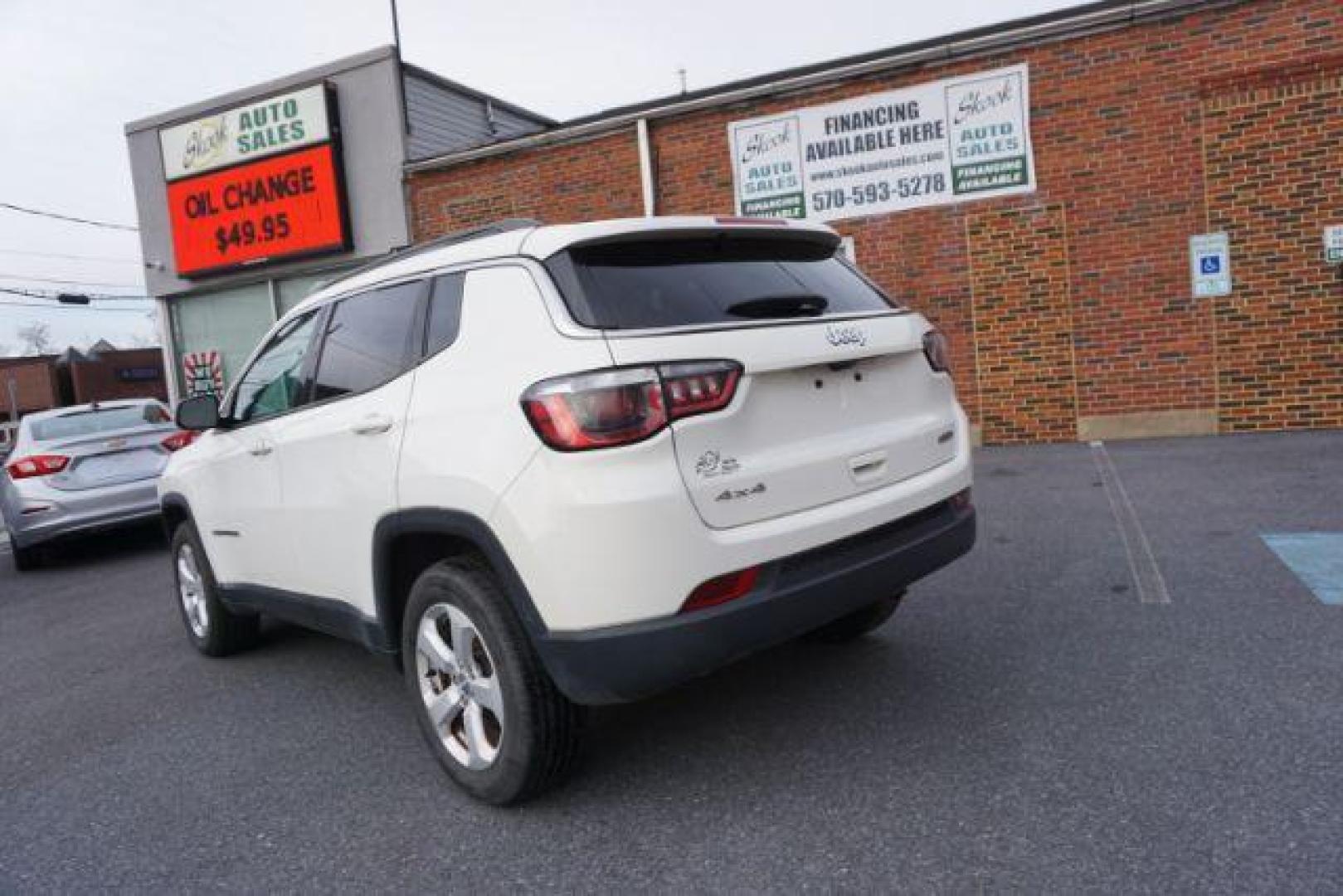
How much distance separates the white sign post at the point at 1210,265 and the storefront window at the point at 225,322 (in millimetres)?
12685

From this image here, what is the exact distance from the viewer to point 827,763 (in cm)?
308

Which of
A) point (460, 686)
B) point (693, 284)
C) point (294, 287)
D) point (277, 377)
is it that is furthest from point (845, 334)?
point (294, 287)

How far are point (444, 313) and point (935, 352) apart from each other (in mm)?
1751

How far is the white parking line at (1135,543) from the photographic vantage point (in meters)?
4.61

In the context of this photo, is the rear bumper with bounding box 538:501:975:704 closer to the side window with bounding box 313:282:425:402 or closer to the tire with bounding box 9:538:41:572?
the side window with bounding box 313:282:425:402

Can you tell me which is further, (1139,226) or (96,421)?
(1139,226)

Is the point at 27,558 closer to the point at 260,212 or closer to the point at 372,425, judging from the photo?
the point at 372,425

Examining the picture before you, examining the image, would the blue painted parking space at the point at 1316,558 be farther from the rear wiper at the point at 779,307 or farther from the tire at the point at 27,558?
the tire at the point at 27,558

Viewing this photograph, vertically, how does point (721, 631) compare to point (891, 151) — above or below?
below

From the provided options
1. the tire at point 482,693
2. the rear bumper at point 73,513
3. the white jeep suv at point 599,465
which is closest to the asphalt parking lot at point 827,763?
the tire at point 482,693

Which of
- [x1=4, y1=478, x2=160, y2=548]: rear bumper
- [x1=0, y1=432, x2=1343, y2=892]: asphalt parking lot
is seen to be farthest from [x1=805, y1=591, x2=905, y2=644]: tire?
[x1=4, y1=478, x2=160, y2=548]: rear bumper

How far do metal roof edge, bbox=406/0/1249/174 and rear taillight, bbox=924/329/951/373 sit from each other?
284 inches

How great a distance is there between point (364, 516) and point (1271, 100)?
909 cm

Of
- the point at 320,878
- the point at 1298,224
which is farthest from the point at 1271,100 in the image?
the point at 320,878
